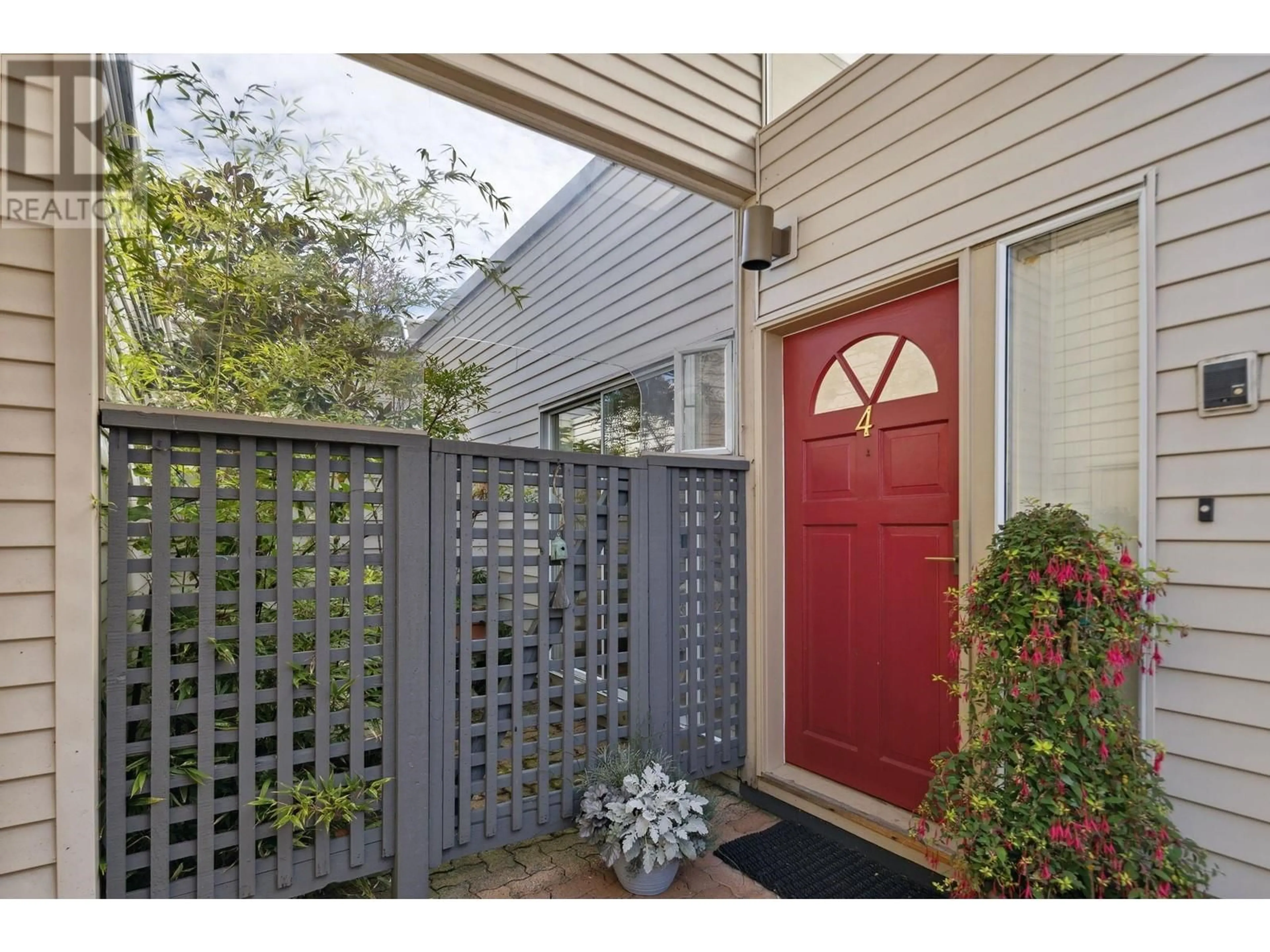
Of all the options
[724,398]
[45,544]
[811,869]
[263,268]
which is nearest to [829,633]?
[811,869]

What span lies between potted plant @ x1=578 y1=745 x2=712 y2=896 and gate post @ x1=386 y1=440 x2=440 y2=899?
0.56m

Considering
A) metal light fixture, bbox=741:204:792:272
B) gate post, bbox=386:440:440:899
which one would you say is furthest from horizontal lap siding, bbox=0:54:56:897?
metal light fixture, bbox=741:204:792:272

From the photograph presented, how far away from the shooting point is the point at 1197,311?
5.38 ft

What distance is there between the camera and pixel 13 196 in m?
1.51

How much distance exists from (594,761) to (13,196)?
2343 mm

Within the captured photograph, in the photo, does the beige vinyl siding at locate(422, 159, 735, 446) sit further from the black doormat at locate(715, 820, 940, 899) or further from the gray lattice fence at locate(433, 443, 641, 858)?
the black doormat at locate(715, 820, 940, 899)

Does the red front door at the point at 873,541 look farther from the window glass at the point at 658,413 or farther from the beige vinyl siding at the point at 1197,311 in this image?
the window glass at the point at 658,413

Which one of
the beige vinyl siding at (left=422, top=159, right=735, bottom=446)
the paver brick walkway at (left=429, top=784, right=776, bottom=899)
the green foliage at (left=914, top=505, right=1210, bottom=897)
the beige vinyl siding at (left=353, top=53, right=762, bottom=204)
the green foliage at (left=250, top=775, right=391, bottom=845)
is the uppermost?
the beige vinyl siding at (left=353, top=53, right=762, bottom=204)

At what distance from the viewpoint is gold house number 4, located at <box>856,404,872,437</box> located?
8.29 feet

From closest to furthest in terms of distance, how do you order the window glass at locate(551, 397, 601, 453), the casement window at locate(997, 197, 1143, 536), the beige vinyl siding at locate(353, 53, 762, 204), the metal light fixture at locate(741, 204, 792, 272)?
the casement window at locate(997, 197, 1143, 536) < the beige vinyl siding at locate(353, 53, 762, 204) < the metal light fixture at locate(741, 204, 792, 272) < the window glass at locate(551, 397, 601, 453)

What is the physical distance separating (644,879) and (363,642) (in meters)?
1.20

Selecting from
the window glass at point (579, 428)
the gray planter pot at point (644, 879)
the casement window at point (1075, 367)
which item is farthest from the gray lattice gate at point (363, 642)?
the casement window at point (1075, 367)
